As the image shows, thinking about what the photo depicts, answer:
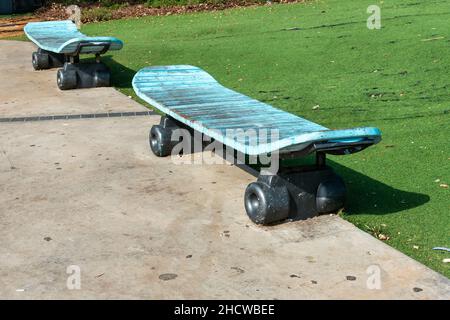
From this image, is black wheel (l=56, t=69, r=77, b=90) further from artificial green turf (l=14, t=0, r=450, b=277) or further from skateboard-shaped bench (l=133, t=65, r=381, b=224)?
skateboard-shaped bench (l=133, t=65, r=381, b=224)

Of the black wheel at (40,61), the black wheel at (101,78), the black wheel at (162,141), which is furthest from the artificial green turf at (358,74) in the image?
the black wheel at (162,141)

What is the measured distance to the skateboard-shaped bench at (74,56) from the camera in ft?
32.7

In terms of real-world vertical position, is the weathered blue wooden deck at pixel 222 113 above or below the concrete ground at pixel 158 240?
above

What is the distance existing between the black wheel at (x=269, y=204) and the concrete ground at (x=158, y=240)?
9 cm

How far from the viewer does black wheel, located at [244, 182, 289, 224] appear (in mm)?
5223

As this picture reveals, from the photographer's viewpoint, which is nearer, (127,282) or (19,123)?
(127,282)

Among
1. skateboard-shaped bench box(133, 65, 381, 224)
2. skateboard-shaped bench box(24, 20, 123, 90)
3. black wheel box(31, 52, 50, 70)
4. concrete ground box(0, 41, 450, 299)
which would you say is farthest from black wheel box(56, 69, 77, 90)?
skateboard-shaped bench box(133, 65, 381, 224)

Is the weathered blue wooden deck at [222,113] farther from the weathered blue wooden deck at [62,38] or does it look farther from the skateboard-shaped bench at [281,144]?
the weathered blue wooden deck at [62,38]

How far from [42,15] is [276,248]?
15.8m

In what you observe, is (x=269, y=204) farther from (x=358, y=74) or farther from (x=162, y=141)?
(x=358, y=74)

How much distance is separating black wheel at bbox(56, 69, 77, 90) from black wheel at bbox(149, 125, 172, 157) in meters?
3.62
